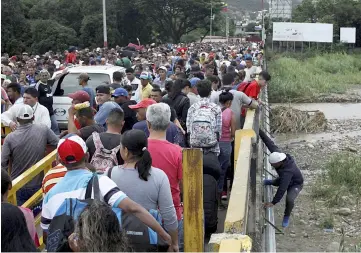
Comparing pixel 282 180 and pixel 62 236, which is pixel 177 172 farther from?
pixel 282 180

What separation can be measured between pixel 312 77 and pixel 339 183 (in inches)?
880

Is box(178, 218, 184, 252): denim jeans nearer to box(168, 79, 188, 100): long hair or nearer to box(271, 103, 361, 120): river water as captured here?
box(168, 79, 188, 100): long hair

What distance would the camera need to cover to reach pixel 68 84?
42.9ft

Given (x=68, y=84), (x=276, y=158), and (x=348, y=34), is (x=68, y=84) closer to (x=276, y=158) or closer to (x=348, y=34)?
(x=276, y=158)

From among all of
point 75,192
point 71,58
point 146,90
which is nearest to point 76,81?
point 146,90

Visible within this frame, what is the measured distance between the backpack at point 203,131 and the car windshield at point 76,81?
20.6ft

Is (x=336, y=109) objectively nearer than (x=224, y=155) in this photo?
No

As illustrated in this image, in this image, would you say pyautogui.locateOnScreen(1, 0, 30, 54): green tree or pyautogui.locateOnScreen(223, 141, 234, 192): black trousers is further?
pyautogui.locateOnScreen(1, 0, 30, 54): green tree

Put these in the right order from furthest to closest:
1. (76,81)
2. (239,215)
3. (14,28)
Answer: (14,28), (76,81), (239,215)

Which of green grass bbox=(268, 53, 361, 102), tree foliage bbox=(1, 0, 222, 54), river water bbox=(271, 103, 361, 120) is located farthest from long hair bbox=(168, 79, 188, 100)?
tree foliage bbox=(1, 0, 222, 54)

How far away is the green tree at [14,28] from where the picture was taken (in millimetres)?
40406

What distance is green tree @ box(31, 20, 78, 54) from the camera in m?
41.4

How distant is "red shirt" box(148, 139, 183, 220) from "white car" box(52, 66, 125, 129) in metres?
7.63

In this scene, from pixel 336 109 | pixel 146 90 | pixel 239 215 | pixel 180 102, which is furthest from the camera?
pixel 336 109
